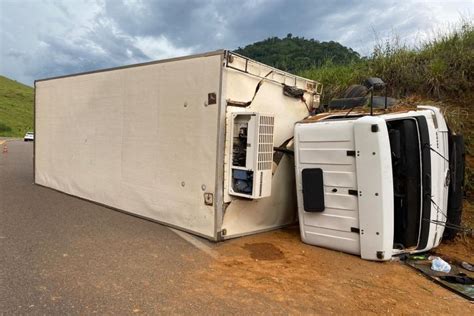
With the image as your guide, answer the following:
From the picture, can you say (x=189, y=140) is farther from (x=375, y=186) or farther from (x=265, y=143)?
(x=375, y=186)

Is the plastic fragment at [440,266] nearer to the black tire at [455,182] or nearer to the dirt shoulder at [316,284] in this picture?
the dirt shoulder at [316,284]

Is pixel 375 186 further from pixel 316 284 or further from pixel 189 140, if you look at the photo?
pixel 189 140

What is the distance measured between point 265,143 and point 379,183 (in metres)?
1.52

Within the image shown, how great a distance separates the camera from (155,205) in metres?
5.94

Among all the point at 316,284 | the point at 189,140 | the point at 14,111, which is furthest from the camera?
the point at 14,111

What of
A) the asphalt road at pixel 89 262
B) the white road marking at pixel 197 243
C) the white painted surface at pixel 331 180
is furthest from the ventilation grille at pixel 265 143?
the asphalt road at pixel 89 262

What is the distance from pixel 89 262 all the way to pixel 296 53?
11012 millimetres

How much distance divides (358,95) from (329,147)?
6.51ft

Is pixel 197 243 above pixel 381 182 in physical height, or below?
below

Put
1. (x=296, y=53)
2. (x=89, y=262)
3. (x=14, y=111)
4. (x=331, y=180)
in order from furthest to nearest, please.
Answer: (x=14, y=111), (x=296, y=53), (x=331, y=180), (x=89, y=262)

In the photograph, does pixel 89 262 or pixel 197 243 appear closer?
pixel 89 262

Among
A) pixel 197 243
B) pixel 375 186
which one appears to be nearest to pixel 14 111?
pixel 197 243

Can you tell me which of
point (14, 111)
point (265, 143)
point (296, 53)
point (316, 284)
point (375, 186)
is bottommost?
point (316, 284)

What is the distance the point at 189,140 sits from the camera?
5.38 m
